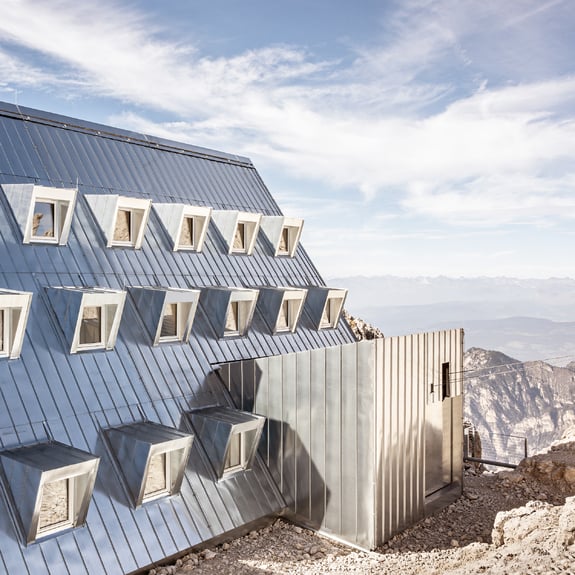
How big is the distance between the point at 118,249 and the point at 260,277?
5879 mm

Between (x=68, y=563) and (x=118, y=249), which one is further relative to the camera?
(x=118, y=249)

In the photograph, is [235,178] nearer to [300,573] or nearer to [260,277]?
[260,277]

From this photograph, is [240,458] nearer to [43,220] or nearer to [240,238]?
[43,220]

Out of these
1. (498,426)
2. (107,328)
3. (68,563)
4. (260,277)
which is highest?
(260,277)

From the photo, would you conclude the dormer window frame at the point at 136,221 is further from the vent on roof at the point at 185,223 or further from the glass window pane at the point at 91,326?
the glass window pane at the point at 91,326

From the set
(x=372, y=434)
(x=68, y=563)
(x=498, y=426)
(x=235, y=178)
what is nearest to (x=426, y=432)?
(x=372, y=434)

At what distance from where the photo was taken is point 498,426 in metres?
84.8

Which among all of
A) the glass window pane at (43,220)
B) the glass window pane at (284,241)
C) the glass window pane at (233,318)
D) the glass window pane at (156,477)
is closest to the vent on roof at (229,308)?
the glass window pane at (233,318)

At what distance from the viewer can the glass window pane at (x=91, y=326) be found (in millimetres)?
15438

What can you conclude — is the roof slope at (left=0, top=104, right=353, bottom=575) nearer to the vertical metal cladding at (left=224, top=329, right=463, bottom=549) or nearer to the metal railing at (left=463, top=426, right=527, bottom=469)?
the vertical metal cladding at (left=224, top=329, right=463, bottom=549)

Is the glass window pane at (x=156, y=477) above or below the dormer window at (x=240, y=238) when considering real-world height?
below

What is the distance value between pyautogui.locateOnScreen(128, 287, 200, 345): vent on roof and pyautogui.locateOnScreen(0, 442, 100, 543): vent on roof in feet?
16.3

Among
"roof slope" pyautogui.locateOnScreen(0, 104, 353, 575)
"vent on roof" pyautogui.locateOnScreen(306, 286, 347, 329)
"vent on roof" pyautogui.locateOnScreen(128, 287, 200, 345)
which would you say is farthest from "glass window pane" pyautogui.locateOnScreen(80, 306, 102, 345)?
"vent on roof" pyautogui.locateOnScreen(306, 286, 347, 329)

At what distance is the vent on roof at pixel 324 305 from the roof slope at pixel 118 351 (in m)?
0.60
